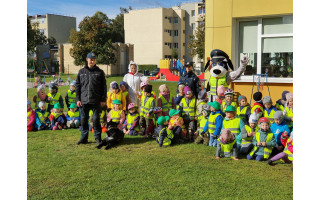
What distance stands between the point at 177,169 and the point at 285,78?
5292 millimetres

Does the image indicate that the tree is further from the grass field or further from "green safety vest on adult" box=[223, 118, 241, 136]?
"green safety vest on adult" box=[223, 118, 241, 136]

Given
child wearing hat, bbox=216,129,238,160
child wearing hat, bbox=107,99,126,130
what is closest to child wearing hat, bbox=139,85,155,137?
child wearing hat, bbox=107,99,126,130

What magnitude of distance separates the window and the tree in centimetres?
2966

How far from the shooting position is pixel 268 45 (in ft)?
30.8

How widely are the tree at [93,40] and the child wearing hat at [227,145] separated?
108 ft

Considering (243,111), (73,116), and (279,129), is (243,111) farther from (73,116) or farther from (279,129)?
(73,116)

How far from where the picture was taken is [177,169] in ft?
17.8

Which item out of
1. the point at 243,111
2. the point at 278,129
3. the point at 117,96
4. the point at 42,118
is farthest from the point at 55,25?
the point at 278,129

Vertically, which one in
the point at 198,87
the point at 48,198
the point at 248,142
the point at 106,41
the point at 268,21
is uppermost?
the point at 106,41

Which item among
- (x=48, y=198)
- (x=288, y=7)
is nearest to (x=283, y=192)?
(x=48, y=198)

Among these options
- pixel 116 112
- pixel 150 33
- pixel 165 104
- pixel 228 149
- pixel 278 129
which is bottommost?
pixel 228 149

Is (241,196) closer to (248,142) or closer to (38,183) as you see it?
(248,142)

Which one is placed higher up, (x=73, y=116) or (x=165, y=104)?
(x=165, y=104)

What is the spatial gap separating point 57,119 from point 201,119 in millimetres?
4179
